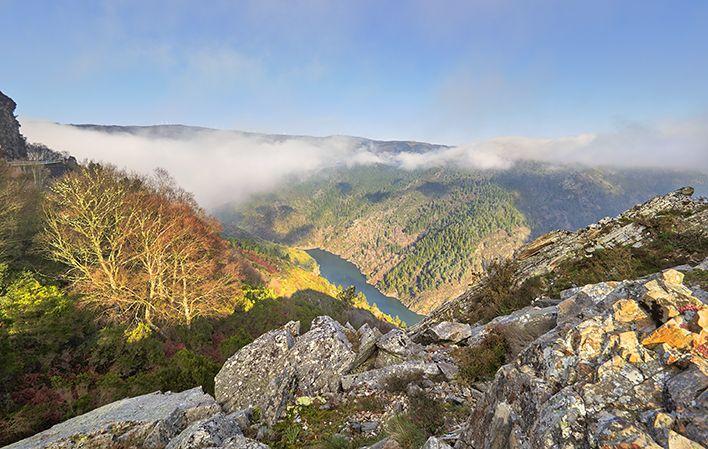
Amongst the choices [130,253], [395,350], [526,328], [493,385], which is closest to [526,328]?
[526,328]

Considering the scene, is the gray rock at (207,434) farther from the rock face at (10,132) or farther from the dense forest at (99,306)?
the rock face at (10,132)

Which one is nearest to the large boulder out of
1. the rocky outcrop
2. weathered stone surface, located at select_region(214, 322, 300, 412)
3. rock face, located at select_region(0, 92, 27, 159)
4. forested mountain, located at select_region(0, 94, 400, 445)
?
weathered stone surface, located at select_region(214, 322, 300, 412)

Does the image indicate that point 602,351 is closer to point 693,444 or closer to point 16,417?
point 693,444

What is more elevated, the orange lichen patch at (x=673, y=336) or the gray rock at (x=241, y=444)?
the orange lichen patch at (x=673, y=336)

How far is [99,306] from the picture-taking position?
27.2 m

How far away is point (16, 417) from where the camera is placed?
1457 centimetres

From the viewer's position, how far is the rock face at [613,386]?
371 centimetres

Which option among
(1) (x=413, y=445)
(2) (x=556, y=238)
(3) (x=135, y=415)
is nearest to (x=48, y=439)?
(3) (x=135, y=415)

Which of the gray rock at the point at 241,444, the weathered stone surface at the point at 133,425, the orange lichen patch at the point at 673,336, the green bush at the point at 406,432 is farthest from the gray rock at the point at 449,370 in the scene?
the weathered stone surface at the point at 133,425

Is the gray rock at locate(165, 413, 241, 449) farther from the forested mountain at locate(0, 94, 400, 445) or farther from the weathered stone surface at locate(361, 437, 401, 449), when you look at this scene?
the forested mountain at locate(0, 94, 400, 445)

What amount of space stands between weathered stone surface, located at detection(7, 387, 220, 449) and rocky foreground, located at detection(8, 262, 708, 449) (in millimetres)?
56

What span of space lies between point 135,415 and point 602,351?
14857mm

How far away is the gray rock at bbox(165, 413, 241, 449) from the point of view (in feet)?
27.4

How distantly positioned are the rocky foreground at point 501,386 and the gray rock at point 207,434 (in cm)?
4
